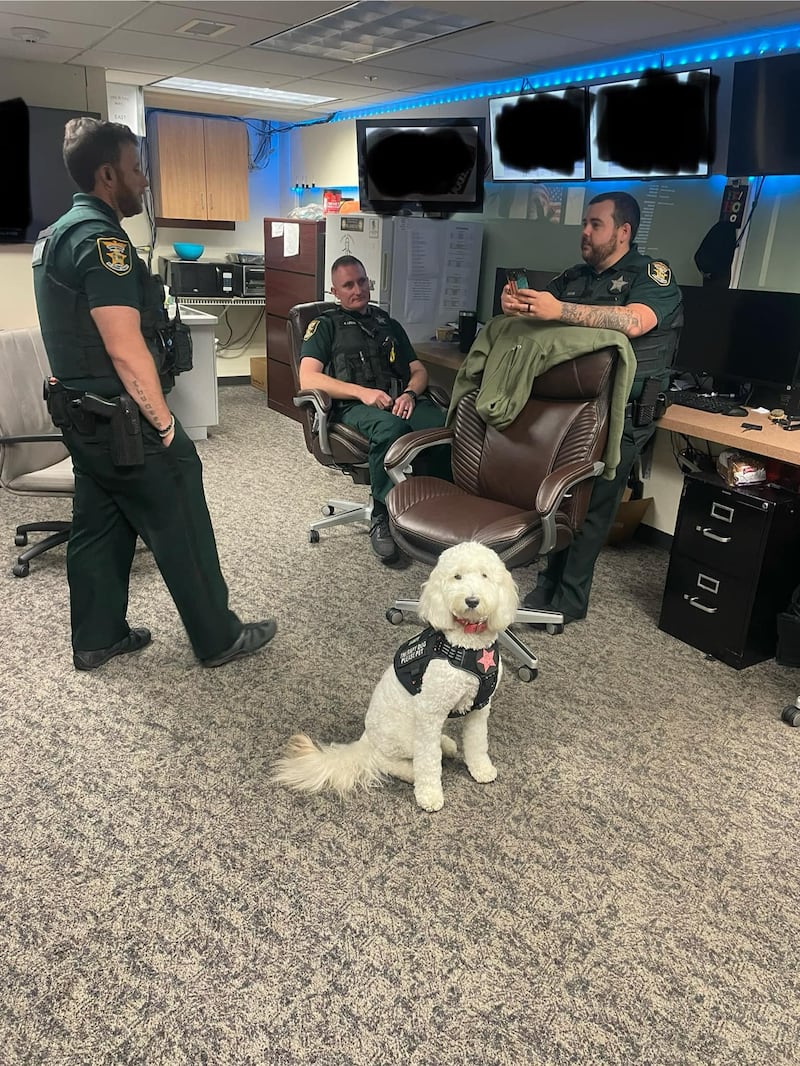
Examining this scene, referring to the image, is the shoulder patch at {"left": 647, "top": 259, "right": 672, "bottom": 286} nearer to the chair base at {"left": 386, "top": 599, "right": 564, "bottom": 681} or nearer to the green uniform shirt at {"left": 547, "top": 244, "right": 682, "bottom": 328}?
the green uniform shirt at {"left": 547, "top": 244, "right": 682, "bottom": 328}

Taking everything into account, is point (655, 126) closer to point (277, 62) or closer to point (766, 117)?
point (766, 117)

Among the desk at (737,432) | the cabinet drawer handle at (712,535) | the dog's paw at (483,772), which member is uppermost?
the desk at (737,432)

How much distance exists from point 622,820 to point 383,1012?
0.81m

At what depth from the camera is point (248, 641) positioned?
8.51 ft

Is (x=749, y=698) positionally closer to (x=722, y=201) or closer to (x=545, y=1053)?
(x=545, y=1053)

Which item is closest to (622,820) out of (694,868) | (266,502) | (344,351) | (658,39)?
(694,868)

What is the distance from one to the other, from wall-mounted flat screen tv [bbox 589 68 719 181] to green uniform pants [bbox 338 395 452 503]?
61.8 inches

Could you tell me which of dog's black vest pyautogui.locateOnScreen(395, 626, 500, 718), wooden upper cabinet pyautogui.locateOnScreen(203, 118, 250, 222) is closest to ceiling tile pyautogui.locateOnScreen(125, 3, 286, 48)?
wooden upper cabinet pyautogui.locateOnScreen(203, 118, 250, 222)

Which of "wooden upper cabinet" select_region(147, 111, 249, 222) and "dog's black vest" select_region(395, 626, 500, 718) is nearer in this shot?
"dog's black vest" select_region(395, 626, 500, 718)

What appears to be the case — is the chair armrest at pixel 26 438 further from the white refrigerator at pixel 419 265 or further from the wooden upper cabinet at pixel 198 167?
the wooden upper cabinet at pixel 198 167

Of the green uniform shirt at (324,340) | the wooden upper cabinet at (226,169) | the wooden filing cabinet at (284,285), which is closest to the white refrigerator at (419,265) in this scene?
the wooden filing cabinet at (284,285)

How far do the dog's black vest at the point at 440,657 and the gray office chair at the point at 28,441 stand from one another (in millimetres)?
1729

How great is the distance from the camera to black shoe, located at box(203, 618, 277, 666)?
2543mm

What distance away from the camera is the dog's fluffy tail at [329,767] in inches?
78.1
